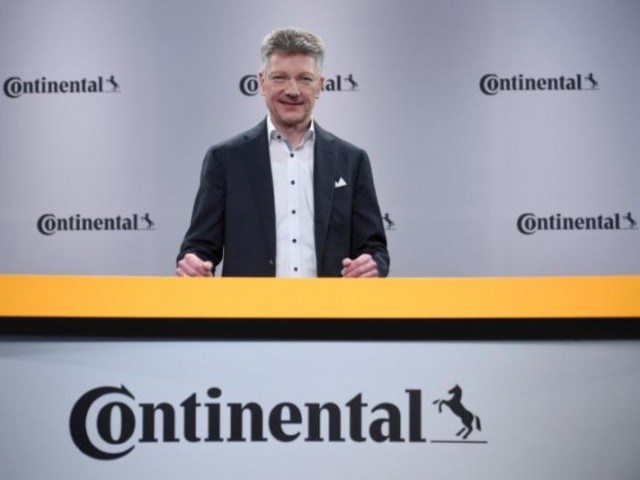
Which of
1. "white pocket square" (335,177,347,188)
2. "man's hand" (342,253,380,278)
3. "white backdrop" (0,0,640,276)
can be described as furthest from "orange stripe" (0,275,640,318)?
"white backdrop" (0,0,640,276)

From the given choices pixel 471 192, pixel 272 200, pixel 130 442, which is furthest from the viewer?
pixel 471 192

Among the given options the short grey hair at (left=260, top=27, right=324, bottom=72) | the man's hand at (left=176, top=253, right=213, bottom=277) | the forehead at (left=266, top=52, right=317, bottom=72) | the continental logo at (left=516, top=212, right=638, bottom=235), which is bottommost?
the man's hand at (left=176, top=253, right=213, bottom=277)

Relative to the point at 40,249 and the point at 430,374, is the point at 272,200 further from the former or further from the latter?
the point at 40,249

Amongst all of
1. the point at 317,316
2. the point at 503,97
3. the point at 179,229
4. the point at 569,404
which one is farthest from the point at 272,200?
the point at 503,97

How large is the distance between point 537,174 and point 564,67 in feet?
1.86

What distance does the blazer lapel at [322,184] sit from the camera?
2682mm

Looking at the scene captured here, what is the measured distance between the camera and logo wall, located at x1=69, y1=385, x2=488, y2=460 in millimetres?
1605

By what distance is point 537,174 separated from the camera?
14.6 ft

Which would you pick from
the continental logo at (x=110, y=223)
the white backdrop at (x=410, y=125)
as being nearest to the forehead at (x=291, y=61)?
the white backdrop at (x=410, y=125)

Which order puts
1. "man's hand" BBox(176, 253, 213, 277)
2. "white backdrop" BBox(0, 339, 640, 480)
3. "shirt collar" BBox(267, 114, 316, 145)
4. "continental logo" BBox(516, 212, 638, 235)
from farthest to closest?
"continental logo" BBox(516, 212, 638, 235)
"shirt collar" BBox(267, 114, 316, 145)
"man's hand" BBox(176, 253, 213, 277)
"white backdrop" BBox(0, 339, 640, 480)

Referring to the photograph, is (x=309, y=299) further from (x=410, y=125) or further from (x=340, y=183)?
(x=410, y=125)

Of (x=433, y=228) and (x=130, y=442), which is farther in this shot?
(x=433, y=228)

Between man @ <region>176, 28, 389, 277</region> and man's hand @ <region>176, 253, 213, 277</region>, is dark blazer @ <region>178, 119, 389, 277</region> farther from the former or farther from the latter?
man's hand @ <region>176, 253, 213, 277</region>

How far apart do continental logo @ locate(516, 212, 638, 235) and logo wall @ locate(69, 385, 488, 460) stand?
2954 mm
